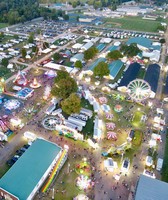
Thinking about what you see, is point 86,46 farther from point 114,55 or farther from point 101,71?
point 101,71

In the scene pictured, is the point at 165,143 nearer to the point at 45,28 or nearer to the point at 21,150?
the point at 21,150

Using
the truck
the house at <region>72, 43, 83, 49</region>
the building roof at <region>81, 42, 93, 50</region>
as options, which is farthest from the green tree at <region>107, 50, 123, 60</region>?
the truck

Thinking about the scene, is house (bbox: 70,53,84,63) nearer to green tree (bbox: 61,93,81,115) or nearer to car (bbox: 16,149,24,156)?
green tree (bbox: 61,93,81,115)

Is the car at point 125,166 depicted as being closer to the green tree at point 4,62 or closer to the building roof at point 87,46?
the green tree at point 4,62

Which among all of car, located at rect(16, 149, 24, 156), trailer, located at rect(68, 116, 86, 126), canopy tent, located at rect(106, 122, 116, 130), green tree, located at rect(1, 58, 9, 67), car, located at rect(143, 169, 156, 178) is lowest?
car, located at rect(143, 169, 156, 178)

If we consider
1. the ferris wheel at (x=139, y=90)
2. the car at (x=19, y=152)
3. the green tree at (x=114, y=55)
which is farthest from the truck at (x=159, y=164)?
the green tree at (x=114, y=55)

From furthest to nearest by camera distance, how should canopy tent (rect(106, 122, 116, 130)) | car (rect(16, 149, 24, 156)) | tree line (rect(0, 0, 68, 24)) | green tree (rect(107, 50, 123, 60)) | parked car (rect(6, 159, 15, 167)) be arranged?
1. tree line (rect(0, 0, 68, 24))
2. green tree (rect(107, 50, 123, 60))
3. canopy tent (rect(106, 122, 116, 130))
4. car (rect(16, 149, 24, 156))
5. parked car (rect(6, 159, 15, 167))
